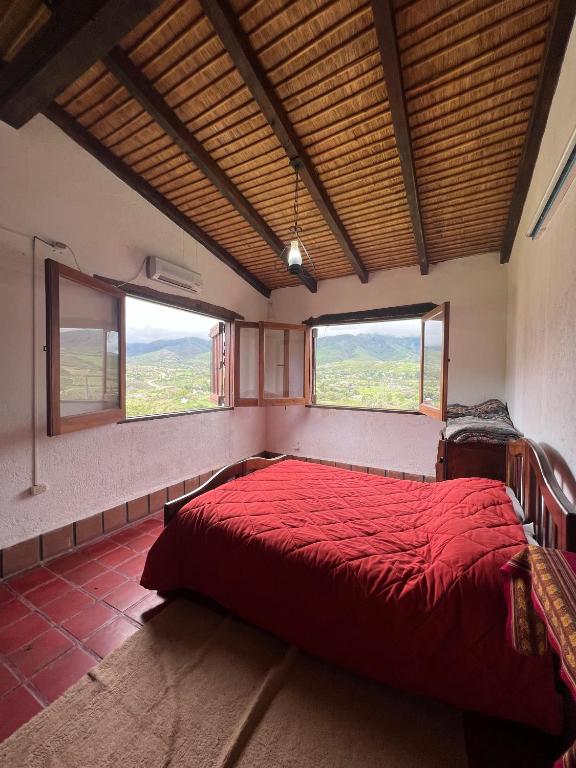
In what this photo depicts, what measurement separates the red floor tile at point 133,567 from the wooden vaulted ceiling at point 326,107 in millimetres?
2889

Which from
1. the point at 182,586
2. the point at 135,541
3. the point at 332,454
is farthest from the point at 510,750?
the point at 332,454

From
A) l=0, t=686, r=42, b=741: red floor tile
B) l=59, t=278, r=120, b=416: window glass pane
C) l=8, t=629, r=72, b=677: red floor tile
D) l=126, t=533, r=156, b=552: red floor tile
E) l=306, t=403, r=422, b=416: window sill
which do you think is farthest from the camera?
l=306, t=403, r=422, b=416: window sill

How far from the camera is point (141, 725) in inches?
43.8

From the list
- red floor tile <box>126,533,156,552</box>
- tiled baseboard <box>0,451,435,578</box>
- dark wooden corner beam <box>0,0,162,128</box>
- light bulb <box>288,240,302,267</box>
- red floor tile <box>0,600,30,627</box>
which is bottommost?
red floor tile <box>0,600,30,627</box>

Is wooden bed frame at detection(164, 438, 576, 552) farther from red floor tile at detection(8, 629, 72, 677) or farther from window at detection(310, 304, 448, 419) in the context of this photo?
window at detection(310, 304, 448, 419)

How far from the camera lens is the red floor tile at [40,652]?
4.54ft

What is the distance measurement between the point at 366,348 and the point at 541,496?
374 centimetres

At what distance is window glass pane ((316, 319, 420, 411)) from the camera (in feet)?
13.0

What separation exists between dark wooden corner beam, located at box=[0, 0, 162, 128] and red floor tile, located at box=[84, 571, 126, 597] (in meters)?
2.86

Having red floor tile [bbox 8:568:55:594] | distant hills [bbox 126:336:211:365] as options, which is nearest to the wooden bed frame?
red floor tile [bbox 8:568:55:594]

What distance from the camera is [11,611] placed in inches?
67.6

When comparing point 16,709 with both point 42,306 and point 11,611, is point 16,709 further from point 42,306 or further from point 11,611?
point 42,306

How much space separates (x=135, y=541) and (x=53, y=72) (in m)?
2.97

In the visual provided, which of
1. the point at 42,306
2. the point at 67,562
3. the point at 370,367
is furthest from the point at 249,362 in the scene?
the point at 67,562
